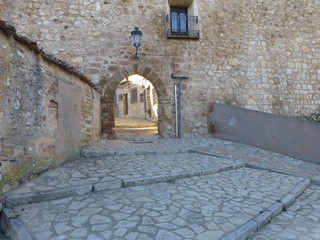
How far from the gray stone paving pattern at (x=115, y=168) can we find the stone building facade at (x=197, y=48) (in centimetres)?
287

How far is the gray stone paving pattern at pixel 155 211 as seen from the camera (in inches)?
72.5

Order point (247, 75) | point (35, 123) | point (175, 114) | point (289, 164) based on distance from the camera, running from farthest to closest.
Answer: point (247, 75) < point (175, 114) < point (289, 164) < point (35, 123)

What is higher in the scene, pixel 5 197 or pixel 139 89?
pixel 139 89

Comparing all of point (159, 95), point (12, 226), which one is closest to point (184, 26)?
point (159, 95)

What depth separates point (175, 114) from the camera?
24.3 ft

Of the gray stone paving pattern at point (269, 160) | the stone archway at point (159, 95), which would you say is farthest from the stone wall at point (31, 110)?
the gray stone paving pattern at point (269, 160)

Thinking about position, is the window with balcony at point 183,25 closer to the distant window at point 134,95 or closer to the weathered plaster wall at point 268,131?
the weathered plaster wall at point 268,131

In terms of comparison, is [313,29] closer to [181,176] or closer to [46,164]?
[181,176]

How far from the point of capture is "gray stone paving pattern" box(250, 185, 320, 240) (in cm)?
206

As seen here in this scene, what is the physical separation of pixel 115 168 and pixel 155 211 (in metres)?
1.52

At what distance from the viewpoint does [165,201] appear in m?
2.49

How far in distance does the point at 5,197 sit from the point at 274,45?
9357mm

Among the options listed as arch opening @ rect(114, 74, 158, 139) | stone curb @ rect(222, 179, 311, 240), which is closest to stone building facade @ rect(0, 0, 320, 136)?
arch opening @ rect(114, 74, 158, 139)

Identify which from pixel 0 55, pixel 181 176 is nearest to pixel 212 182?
pixel 181 176
